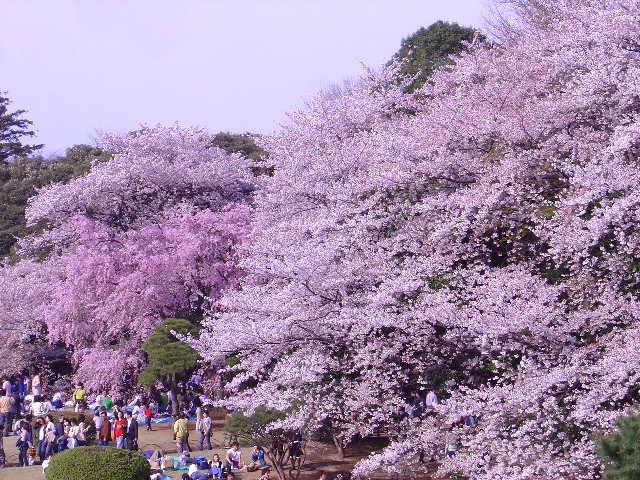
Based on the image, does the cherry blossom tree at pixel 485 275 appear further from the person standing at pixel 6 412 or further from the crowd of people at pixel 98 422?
the person standing at pixel 6 412

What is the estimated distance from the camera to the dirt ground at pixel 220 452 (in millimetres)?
13977

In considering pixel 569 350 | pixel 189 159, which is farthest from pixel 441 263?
pixel 189 159

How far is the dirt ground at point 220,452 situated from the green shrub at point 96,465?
5.45 feet

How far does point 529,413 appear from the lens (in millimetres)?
9344

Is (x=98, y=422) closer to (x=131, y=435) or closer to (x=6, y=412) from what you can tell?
(x=131, y=435)

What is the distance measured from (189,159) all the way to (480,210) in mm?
14493

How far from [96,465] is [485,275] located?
7197 mm

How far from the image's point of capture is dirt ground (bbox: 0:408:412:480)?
14.0 meters

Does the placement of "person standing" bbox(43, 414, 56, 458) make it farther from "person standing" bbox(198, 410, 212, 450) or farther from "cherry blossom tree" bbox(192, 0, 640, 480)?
"cherry blossom tree" bbox(192, 0, 640, 480)

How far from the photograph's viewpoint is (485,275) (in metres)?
11.1

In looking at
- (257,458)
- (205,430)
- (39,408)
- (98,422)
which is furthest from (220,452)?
(39,408)

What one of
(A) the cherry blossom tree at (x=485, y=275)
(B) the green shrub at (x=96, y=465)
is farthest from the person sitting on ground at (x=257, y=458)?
(B) the green shrub at (x=96, y=465)

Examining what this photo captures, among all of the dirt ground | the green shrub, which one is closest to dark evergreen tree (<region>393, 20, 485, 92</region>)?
the dirt ground

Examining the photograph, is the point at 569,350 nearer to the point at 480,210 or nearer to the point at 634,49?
the point at 480,210
